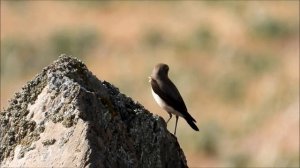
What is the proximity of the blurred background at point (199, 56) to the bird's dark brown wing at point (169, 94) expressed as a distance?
9087 mm

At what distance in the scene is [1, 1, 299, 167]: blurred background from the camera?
864 inches

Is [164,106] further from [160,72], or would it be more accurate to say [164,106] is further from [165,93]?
[160,72]

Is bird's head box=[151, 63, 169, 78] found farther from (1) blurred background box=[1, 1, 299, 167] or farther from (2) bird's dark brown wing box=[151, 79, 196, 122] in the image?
(1) blurred background box=[1, 1, 299, 167]

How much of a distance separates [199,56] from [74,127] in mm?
28293

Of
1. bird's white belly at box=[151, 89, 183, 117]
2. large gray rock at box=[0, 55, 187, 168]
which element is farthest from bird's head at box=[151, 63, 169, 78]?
large gray rock at box=[0, 55, 187, 168]

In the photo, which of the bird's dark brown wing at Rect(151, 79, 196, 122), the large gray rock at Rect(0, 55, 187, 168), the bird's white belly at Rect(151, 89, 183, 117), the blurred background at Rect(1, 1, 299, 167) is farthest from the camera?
the blurred background at Rect(1, 1, 299, 167)

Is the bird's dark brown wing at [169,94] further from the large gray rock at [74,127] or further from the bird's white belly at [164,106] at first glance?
the large gray rock at [74,127]

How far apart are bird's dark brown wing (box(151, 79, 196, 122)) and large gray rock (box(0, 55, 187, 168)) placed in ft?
6.65

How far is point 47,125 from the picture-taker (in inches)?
202

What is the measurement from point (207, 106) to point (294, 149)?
338 inches

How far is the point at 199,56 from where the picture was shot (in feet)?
109

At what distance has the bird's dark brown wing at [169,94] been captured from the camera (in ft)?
25.5

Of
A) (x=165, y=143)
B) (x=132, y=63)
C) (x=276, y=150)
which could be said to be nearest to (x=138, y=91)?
(x=132, y=63)

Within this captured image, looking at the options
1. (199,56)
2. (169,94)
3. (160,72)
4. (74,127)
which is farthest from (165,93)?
(199,56)
